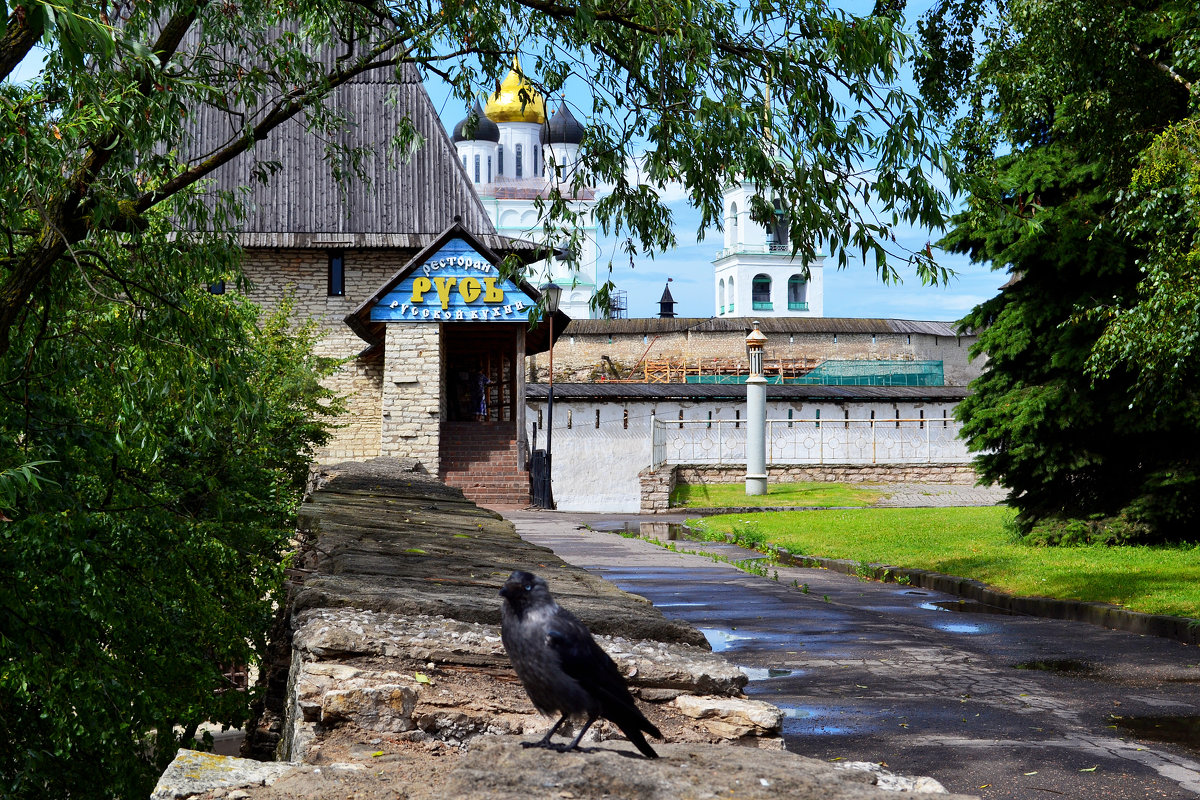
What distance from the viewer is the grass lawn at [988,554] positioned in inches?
465

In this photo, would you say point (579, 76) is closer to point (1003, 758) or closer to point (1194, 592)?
point (1003, 758)

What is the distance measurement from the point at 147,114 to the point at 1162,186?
890 centimetres

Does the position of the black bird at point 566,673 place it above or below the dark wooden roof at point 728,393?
below

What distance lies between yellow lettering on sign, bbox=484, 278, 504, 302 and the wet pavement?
15.3 m

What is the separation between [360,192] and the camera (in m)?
29.2

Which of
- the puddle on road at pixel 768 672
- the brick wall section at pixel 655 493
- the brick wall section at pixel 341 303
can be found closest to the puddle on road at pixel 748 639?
the puddle on road at pixel 768 672

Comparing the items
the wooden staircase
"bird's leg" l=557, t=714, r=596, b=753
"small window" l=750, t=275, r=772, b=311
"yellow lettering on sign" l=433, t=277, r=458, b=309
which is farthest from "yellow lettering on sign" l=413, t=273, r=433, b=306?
"small window" l=750, t=275, r=772, b=311

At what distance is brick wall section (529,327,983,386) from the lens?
169 ft

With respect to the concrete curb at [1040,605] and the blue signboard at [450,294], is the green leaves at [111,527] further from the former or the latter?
the blue signboard at [450,294]

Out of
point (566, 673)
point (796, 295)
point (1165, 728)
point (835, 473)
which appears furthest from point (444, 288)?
point (796, 295)

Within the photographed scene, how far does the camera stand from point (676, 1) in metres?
7.25

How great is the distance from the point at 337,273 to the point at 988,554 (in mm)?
19184

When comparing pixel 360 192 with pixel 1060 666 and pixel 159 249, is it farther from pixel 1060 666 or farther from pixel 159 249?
pixel 1060 666

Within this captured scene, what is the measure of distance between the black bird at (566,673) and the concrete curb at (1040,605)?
28.6 ft
